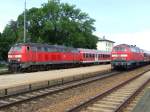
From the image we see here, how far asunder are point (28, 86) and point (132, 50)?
22.1m

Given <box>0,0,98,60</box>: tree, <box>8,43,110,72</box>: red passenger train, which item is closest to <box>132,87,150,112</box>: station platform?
<box>8,43,110,72</box>: red passenger train

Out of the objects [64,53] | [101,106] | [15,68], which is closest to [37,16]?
[64,53]

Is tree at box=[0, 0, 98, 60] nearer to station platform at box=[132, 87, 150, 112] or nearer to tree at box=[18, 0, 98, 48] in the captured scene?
tree at box=[18, 0, 98, 48]

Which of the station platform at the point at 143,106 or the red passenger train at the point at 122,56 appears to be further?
the red passenger train at the point at 122,56

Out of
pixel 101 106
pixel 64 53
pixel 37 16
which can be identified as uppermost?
pixel 37 16

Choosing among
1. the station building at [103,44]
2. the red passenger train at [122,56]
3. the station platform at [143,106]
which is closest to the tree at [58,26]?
the red passenger train at [122,56]

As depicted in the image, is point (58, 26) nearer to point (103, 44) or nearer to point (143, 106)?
point (143, 106)

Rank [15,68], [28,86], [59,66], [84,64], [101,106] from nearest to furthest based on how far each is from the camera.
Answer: [101,106] < [28,86] < [15,68] < [59,66] < [84,64]

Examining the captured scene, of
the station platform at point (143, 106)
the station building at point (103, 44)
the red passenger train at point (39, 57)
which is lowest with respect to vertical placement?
the station platform at point (143, 106)

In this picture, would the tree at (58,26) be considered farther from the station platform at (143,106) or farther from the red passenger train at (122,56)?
the station platform at (143,106)

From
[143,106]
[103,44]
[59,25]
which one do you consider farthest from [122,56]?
[103,44]

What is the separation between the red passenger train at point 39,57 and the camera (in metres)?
33.2

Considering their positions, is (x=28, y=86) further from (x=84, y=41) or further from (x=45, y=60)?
(x=84, y=41)

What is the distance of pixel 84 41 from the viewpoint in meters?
79.5
